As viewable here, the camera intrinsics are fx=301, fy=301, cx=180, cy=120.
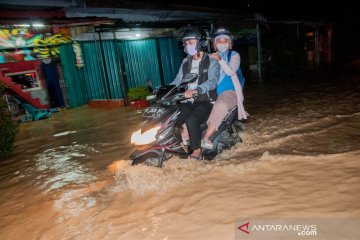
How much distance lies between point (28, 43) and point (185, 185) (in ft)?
33.4

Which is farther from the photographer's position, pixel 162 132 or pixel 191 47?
pixel 191 47

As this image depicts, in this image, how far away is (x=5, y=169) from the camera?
6.50 metres

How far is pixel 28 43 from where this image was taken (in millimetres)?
11719

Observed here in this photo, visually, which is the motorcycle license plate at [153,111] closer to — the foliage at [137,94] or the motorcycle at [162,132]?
the motorcycle at [162,132]

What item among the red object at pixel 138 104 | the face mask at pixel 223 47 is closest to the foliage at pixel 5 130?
the red object at pixel 138 104

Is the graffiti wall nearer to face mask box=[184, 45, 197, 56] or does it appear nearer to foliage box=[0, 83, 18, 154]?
foliage box=[0, 83, 18, 154]

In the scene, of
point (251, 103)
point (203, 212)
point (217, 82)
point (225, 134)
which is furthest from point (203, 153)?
point (251, 103)

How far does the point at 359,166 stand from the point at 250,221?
2171 mm

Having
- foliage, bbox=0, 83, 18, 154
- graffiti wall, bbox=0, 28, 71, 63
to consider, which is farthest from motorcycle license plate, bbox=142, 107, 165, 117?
graffiti wall, bbox=0, 28, 71, 63

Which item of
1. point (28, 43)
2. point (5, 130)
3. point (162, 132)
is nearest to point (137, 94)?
point (28, 43)

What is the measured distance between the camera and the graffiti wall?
1103cm

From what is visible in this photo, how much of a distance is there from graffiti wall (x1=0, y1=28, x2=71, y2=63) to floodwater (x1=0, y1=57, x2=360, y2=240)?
16.5ft

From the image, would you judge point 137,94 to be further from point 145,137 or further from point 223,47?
point 145,137

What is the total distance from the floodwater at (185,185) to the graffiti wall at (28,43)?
5043 millimetres
